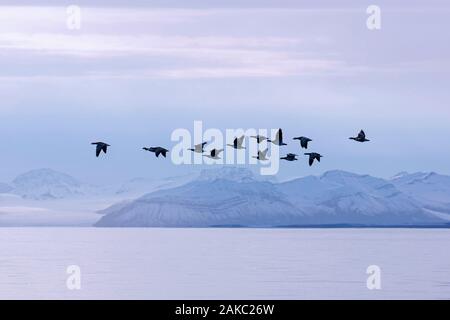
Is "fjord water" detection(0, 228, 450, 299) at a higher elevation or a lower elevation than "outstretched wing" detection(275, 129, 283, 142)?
lower

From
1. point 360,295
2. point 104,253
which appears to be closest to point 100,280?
Result: point 360,295

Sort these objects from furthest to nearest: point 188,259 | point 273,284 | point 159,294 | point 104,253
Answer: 1. point 104,253
2. point 188,259
3. point 273,284
4. point 159,294

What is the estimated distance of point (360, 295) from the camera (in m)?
52.4

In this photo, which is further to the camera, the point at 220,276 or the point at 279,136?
the point at 220,276

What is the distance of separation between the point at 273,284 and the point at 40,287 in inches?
382

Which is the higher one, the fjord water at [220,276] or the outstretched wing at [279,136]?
the outstretched wing at [279,136]

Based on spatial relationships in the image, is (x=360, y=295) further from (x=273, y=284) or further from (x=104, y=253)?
(x=104, y=253)

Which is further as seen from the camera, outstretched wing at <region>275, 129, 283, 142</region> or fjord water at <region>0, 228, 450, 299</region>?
fjord water at <region>0, 228, 450, 299</region>

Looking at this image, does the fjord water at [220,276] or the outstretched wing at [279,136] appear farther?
the fjord water at [220,276]

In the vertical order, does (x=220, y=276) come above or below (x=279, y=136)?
below
